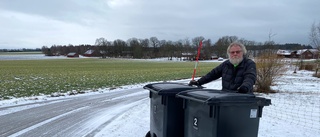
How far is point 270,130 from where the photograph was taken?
5.92m

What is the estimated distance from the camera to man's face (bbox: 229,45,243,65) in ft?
12.4

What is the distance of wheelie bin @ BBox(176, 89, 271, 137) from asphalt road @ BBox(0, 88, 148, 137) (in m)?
3.50

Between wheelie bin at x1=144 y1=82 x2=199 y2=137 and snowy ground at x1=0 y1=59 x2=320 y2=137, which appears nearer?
wheelie bin at x1=144 y1=82 x2=199 y2=137

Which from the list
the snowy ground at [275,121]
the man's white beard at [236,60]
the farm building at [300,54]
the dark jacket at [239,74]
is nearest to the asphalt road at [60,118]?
the snowy ground at [275,121]

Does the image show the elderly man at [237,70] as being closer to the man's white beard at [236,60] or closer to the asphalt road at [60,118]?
the man's white beard at [236,60]

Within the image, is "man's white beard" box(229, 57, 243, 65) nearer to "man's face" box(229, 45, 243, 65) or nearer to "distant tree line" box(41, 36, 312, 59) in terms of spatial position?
"man's face" box(229, 45, 243, 65)

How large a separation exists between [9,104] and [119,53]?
4396 inches

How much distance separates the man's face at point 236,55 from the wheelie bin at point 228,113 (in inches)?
32.0

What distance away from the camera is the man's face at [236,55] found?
3.79 meters

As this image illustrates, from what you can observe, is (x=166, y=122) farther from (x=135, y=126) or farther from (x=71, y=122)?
(x=71, y=122)

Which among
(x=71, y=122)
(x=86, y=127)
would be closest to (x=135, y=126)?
(x=86, y=127)

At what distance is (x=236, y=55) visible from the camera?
12.5 feet

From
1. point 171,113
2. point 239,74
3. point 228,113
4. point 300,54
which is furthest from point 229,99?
point 300,54

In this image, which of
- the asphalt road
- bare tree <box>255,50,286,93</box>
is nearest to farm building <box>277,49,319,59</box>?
bare tree <box>255,50,286,93</box>
